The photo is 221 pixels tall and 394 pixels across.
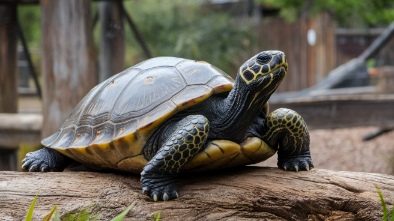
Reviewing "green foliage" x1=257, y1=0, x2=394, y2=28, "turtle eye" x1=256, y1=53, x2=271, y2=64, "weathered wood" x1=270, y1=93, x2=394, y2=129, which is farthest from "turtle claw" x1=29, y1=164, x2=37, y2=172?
"green foliage" x1=257, y1=0, x2=394, y2=28

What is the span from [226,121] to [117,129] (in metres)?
0.49

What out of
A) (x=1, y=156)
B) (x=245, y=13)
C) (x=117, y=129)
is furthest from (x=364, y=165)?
(x=245, y=13)

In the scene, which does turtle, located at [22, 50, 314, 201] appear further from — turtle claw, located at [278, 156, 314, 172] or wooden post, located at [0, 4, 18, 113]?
wooden post, located at [0, 4, 18, 113]

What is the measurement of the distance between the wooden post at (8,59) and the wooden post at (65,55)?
1967mm

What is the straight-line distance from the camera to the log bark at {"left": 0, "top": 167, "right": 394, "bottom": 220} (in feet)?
7.35

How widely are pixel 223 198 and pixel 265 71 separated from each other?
567 mm

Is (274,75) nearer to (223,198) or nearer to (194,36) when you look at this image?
(223,198)

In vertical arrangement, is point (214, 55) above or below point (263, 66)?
below

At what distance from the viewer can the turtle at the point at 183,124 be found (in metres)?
2.29

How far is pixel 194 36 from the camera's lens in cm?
1248

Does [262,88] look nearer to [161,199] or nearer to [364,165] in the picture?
[161,199]

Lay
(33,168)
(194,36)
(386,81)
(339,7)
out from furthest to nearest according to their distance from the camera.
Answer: (339,7), (194,36), (386,81), (33,168)

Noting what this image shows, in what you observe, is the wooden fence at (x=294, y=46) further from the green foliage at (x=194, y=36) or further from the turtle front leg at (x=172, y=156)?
the turtle front leg at (x=172, y=156)

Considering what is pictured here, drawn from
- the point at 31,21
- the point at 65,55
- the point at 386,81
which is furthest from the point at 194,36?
the point at 31,21
